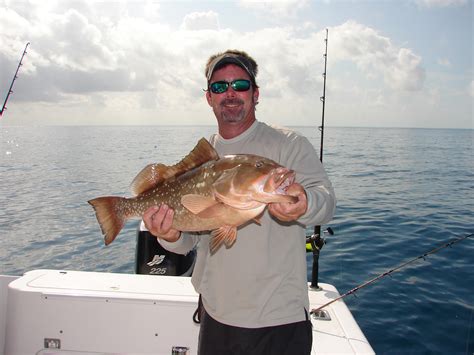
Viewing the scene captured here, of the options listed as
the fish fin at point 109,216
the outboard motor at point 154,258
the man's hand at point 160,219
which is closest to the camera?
the man's hand at point 160,219

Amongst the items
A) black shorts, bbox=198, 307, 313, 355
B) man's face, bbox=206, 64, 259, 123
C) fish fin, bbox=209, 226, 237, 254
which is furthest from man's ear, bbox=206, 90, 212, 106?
black shorts, bbox=198, 307, 313, 355

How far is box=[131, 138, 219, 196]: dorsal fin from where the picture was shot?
3.08m

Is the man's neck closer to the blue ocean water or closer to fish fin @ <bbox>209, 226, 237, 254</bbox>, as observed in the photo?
fish fin @ <bbox>209, 226, 237, 254</bbox>

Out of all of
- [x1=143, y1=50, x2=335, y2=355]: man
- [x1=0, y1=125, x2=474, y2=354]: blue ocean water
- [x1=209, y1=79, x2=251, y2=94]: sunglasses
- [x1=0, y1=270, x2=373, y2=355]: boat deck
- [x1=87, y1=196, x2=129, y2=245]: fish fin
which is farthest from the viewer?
[x1=0, y1=125, x2=474, y2=354]: blue ocean water

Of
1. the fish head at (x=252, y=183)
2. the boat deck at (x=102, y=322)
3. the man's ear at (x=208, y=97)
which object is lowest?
the boat deck at (x=102, y=322)

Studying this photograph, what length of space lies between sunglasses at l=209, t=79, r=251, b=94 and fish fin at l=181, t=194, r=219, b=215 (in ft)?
3.61

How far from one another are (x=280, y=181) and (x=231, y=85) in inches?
49.1

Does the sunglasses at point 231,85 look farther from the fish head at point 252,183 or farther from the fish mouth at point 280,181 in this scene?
the fish mouth at point 280,181

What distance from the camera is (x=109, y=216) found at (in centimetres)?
351

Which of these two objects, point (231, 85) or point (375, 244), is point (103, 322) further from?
point (375, 244)

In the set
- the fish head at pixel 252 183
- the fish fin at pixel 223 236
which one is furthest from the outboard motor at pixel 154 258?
the fish head at pixel 252 183

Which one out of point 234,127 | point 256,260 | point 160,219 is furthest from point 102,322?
point 234,127

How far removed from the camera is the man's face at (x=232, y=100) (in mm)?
3348

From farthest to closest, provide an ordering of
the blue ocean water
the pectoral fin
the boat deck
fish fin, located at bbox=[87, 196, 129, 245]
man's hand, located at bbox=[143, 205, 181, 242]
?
the blue ocean water, the boat deck, fish fin, located at bbox=[87, 196, 129, 245], man's hand, located at bbox=[143, 205, 181, 242], the pectoral fin
